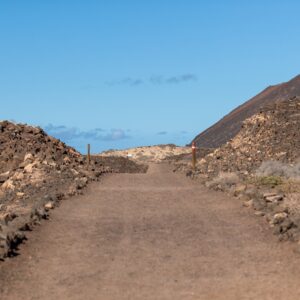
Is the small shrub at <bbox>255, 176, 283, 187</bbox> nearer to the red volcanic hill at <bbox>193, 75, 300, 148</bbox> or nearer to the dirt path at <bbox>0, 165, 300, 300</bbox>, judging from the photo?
the dirt path at <bbox>0, 165, 300, 300</bbox>

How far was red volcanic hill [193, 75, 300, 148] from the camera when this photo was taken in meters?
93.6

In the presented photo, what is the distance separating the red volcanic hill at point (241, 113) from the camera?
93562 mm

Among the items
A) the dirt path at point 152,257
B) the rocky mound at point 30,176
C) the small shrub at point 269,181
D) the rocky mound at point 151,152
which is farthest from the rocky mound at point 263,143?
the rocky mound at point 151,152

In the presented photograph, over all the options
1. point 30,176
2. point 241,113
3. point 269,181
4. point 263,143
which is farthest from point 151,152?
point 269,181

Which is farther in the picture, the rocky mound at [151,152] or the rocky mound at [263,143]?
the rocky mound at [151,152]

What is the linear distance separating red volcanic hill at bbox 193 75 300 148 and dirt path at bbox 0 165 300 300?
74.2 meters

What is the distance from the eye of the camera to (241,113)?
340ft

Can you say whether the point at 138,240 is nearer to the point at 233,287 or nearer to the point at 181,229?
the point at 181,229

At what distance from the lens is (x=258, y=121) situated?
4103cm

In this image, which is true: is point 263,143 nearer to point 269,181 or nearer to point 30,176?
point 30,176

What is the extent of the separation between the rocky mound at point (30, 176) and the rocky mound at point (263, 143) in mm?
7075

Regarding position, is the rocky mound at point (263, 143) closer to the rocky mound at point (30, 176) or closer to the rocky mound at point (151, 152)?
the rocky mound at point (30, 176)

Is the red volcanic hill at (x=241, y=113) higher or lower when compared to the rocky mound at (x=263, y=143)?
higher

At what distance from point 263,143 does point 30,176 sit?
577 inches
